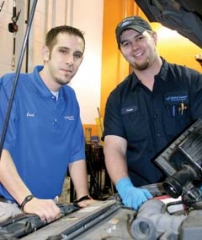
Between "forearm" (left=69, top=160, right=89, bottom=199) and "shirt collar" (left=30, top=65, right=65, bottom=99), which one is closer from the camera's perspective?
"shirt collar" (left=30, top=65, right=65, bottom=99)

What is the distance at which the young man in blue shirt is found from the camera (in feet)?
5.04

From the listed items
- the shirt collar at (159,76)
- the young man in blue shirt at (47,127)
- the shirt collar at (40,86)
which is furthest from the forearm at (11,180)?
the shirt collar at (159,76)

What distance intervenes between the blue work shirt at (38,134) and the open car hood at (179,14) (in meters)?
0.72

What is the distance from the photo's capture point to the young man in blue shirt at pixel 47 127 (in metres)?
1.54

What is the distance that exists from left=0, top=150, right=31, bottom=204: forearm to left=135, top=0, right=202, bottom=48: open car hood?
0.78 metres

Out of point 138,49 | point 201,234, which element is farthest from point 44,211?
point 138,49

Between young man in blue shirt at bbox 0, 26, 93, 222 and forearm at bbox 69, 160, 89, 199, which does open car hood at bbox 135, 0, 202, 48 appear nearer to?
young man in blue shirt at bbox 0, 26, 93, 222

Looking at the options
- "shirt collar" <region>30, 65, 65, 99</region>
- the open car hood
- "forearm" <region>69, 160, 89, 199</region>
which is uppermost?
the open car hood

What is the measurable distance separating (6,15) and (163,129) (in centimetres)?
200

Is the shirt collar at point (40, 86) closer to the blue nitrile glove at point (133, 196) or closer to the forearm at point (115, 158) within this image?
the forearm at point (115, 158)

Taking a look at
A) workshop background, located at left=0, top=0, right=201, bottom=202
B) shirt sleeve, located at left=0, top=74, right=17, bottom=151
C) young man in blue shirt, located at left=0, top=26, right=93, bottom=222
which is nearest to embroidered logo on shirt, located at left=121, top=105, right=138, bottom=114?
young man in blue shirt, located at left=0, top=26, right=93, bottom=222

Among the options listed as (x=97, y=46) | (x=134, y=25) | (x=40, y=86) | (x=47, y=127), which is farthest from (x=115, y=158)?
(x=97, y=46)

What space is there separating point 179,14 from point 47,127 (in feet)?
2.72

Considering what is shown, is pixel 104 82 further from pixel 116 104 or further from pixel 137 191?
pixel 137 191
